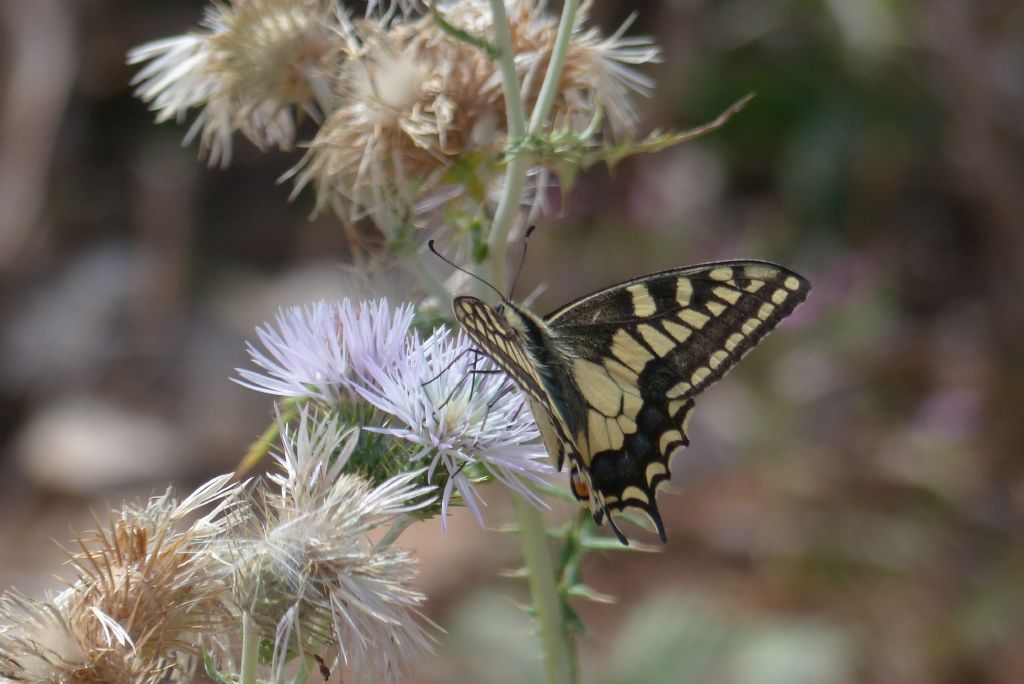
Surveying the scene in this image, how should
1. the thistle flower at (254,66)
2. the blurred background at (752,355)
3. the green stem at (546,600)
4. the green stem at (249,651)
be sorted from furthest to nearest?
the blurred background at (752,355) < the thistle flower at (254,66) < the green stem at (546,600) < the green stem at (249,651)

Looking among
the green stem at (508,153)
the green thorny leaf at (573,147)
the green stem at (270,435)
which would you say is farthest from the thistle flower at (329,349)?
the green thorny leaf at (573,147)

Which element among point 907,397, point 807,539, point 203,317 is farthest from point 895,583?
point 203,317

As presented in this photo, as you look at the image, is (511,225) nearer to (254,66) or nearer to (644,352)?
(644,352)

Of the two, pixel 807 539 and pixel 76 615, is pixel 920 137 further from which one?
pixel 76 615

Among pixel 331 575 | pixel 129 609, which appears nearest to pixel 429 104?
pixel 331 575

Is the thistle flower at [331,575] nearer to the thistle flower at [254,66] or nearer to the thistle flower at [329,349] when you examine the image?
the thistle flower at [329,349]
